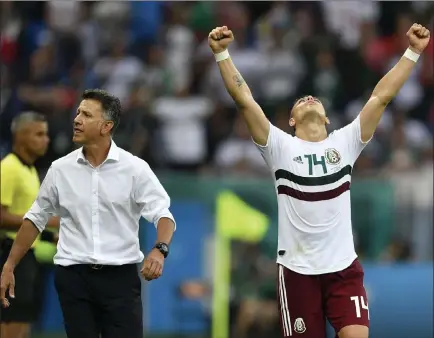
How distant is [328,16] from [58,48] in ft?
13.9

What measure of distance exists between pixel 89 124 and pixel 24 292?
108 inches

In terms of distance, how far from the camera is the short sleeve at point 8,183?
1054 centimetres

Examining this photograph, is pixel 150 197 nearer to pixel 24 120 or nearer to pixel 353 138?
pixel 353 138

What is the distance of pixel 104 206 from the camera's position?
8508 mm

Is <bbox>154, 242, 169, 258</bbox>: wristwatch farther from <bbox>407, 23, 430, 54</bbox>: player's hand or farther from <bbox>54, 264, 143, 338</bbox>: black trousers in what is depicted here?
<bbox>407, 23, 430, 54</bbox>: player's hand

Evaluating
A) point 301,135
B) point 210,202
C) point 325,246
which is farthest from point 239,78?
point 210,202

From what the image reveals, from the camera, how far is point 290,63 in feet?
59.2

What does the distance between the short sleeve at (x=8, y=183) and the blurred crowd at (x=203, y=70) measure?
16.4 ft

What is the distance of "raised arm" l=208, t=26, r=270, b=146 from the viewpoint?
29.0 feet

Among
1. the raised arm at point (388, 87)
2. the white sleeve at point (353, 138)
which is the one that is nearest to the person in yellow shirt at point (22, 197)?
the white sleeve at point (353, 138)

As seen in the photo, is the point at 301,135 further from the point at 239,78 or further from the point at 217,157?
the point at 217,157

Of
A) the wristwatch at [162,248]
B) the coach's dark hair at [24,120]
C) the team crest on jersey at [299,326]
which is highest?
the coach's dark hair at [24,120]

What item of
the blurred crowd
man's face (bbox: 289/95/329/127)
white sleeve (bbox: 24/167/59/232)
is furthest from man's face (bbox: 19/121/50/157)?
the blurred crowd

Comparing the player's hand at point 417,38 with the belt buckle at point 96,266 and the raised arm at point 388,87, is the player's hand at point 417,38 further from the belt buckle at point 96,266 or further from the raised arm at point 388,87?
the belt buckle at point 96,266
